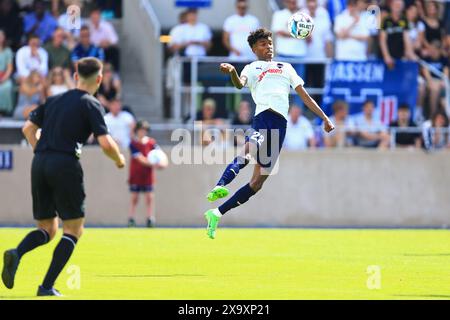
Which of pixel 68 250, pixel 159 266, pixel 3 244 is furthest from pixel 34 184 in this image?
pixel 3 244

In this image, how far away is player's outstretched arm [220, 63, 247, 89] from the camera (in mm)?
14141

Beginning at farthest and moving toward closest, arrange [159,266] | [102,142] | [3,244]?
[3,244] < [159,266] < [102,142]

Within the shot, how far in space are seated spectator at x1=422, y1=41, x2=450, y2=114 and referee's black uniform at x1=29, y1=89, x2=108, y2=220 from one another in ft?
53.8

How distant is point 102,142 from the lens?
10773 millimetres

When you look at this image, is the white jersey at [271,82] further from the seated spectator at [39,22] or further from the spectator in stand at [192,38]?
the seated spectator at [39,22]

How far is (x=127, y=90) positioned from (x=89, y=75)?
56.0 ft

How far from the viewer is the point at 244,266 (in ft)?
47.3

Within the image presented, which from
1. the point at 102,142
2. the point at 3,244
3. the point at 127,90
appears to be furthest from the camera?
the point at 127,90

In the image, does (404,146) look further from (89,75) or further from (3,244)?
(89,75)

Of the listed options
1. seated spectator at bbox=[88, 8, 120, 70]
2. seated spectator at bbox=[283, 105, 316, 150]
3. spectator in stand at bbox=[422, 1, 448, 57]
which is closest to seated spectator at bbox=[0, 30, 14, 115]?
seated spectator at bbox=[88, 8, 120, 70]

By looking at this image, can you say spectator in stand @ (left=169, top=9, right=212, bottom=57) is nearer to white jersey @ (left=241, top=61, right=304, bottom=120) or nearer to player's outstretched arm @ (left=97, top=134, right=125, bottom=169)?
white jersey @ (left=241, top=61, right=304, bottom=120)

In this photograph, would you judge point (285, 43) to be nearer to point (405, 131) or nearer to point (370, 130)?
point (370, 130)

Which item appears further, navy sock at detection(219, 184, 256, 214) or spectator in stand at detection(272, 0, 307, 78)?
spectator in stand at detection(272, 0, 307, 78)

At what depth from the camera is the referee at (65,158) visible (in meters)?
10.9
